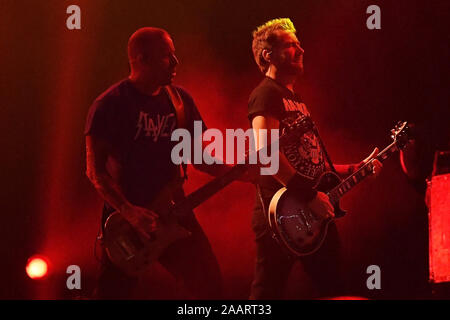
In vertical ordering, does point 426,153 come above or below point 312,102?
below

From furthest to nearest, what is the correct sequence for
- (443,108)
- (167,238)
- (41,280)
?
(443,108)
(41,280)
(167,238)

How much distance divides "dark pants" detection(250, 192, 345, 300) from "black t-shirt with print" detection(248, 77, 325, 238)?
7 centimetres

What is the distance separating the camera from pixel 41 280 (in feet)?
13.8

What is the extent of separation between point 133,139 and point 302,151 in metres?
1.01

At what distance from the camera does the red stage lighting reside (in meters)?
4.12

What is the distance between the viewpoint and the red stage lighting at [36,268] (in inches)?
162

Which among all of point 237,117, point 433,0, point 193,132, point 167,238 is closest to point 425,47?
point 433,0

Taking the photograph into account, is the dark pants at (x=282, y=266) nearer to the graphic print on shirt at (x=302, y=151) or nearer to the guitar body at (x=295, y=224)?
the guitar body at (x=295, y=224)

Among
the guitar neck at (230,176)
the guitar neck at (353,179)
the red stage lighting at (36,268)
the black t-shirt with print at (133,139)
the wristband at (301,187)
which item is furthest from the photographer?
the red stage lighting at (36,268)

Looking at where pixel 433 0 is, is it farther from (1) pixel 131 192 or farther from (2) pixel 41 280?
(2) pixel 41 280

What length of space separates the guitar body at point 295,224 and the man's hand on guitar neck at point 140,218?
708mm

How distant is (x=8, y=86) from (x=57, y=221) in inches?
41.9

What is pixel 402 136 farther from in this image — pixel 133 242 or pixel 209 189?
pixel 133 242

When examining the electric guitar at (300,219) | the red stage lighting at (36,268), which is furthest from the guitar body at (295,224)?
the red stage lighting at (36,268)
